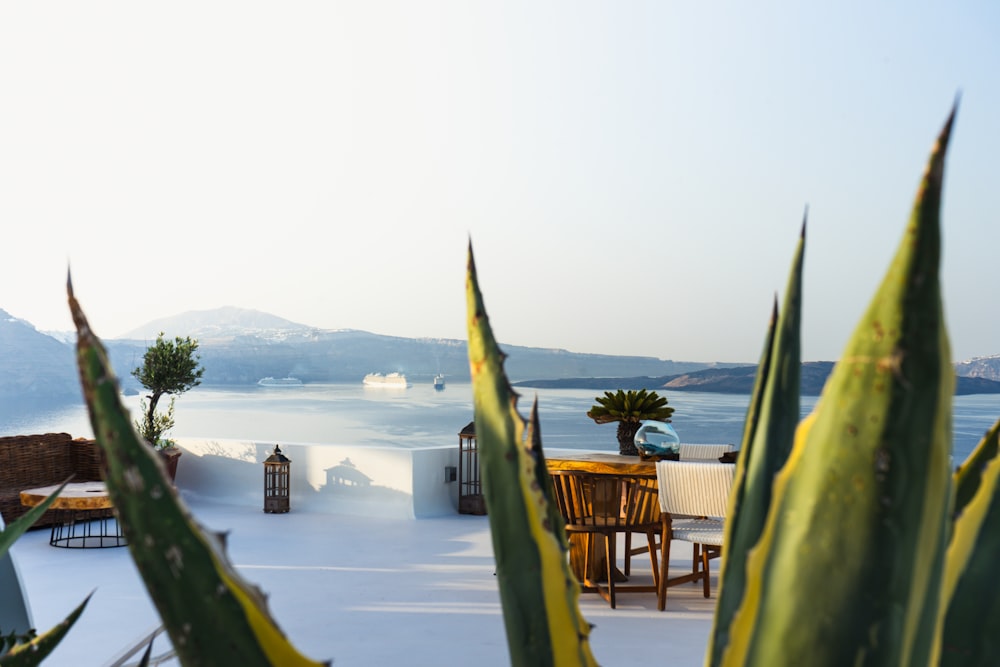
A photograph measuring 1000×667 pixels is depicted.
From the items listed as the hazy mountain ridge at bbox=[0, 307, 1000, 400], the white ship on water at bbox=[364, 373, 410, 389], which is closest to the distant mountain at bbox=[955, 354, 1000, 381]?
the hazy mountain ridge at bbox=[0, 307, 1000, 400]

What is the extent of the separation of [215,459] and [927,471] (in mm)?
7932

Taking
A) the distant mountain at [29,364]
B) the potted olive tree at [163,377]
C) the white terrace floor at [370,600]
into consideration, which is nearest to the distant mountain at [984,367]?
the white terrace floor at [370,600]

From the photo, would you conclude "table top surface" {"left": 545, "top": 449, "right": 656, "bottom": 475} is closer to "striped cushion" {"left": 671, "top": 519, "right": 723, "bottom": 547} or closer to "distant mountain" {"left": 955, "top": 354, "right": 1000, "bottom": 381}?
"striped cushion" {"left": 671, "top": 519, "right": 723, "bottom": 547}

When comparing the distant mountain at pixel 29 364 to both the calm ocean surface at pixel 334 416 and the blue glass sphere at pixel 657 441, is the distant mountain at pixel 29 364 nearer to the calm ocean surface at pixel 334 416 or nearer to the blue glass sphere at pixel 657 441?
the calm ocean surface at pixel 334 416

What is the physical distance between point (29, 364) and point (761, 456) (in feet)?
64.3

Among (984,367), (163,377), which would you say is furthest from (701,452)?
(984,367)

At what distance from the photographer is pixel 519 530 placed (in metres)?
0.36

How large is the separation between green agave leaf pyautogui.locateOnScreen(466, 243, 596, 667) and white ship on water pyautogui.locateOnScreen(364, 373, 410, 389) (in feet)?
72.8

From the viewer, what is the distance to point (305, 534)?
6211 millimetres

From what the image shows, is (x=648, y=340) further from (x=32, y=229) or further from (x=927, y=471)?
(x=927, y=471)

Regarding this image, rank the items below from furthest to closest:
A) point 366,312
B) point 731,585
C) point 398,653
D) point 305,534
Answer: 1. point 366,312
2. point 305,534
3. point 398,653
4. point 731,585

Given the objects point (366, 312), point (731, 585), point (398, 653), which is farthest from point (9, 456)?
point (366, 312)

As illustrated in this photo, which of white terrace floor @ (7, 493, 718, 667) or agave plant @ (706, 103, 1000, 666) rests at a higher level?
agave plant @ (706, 103, 1000, 666)

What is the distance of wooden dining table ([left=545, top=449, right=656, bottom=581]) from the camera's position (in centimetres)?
453
